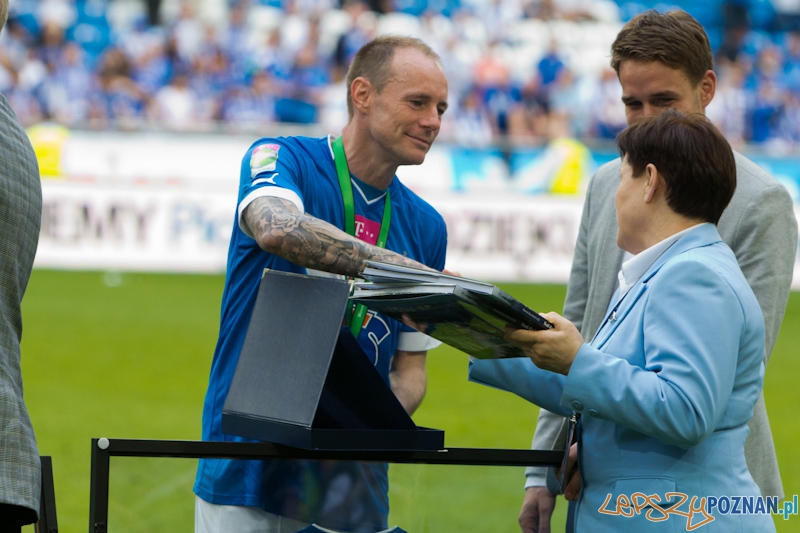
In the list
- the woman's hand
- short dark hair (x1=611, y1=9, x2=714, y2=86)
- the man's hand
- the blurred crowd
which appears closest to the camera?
the woman's hand

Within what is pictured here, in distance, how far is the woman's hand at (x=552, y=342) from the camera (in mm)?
2330

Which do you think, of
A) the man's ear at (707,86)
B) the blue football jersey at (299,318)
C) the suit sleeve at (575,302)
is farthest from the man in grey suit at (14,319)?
the man's ear at (707,86)

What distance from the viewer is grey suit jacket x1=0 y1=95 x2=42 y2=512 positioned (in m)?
2.17

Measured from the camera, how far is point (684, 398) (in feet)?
7.25

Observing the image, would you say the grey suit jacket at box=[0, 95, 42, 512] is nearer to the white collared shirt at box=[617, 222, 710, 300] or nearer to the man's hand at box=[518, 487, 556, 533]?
the man's hand at box=[518, 487, 556, 533]

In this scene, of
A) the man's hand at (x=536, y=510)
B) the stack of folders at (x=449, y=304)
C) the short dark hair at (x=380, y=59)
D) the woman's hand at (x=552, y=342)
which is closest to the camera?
the stack of folders at (x=449, y=304)

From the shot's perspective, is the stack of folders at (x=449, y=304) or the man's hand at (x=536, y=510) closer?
the stack of folders at (x=449, y=304)

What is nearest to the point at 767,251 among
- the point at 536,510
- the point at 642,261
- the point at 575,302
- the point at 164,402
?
the point at 642,261

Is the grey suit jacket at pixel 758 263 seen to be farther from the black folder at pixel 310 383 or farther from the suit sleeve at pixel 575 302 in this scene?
the black folder at pixel 310 383

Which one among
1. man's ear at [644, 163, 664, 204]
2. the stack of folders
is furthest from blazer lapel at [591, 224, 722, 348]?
the stack of folders

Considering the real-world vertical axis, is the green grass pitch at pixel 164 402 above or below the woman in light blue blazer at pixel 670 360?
below

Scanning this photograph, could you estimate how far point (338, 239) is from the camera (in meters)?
2.65

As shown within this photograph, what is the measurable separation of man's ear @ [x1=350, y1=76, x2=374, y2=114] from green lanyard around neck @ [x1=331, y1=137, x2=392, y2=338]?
0.12 m

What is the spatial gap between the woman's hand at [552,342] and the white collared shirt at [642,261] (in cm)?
26
